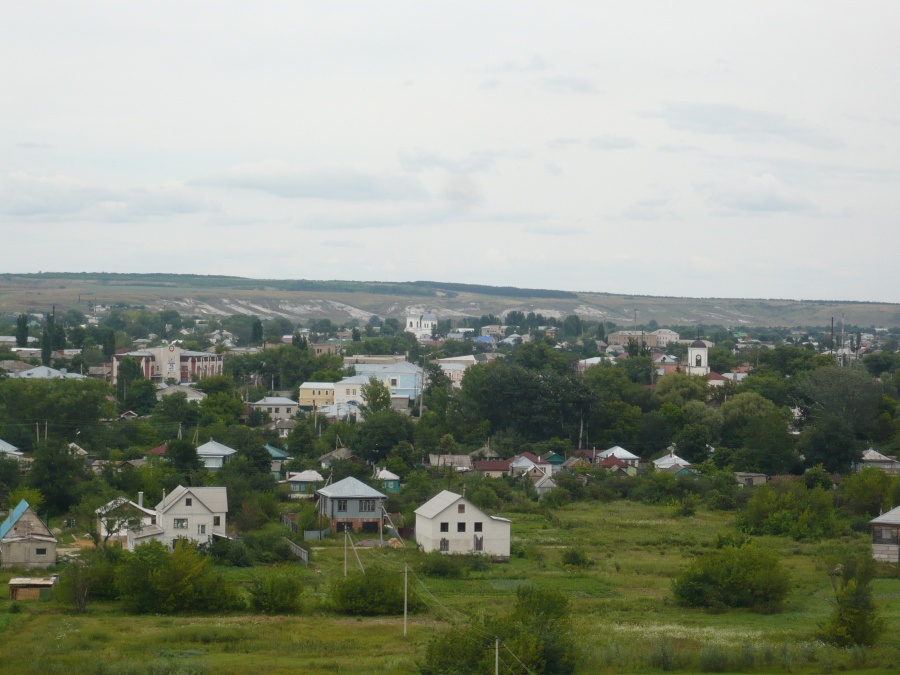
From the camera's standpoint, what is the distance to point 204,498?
3628 centimetres

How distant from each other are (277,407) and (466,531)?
37.8 m

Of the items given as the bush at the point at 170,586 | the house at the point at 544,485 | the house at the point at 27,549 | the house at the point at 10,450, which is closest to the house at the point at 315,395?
the house at the point at 10,450

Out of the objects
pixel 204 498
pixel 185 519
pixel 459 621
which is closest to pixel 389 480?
pixel 204 498

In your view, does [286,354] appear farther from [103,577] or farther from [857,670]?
[857,670]

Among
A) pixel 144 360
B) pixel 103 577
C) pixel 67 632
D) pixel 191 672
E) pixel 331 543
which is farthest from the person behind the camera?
pixel 144 360

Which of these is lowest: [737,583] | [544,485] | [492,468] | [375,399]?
[544,485]

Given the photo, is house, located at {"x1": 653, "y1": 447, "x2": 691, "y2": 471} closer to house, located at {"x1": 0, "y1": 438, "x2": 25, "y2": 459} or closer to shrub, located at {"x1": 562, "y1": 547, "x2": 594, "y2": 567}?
shrub, located at {"x1": 562, "y1": 547, "x2": 594, "y2": 567}

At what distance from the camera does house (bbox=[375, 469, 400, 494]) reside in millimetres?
A: 47906

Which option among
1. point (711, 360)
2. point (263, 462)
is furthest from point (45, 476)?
point (711, 360)

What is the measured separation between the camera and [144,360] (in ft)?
282

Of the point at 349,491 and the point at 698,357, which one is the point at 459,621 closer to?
the point at 349,491

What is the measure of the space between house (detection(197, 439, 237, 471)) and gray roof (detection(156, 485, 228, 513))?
43.8 ft

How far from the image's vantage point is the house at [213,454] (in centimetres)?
5041

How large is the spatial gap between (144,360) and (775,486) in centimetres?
5331
